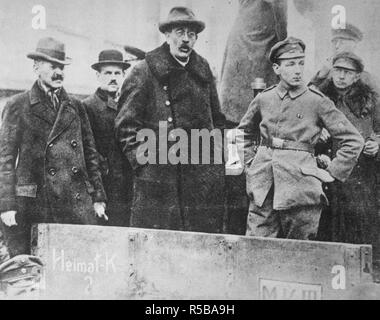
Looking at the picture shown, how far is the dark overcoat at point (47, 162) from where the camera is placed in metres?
5.58

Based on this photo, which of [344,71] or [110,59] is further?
[110,59]

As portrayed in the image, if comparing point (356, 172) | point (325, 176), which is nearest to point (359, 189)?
point (356, 172)

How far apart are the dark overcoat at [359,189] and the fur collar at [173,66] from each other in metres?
1.14

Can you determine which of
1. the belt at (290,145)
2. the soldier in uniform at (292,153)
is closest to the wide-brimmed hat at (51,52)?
the soldier in uniform at (292,153)

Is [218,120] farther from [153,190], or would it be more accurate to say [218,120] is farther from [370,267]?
[370,267]

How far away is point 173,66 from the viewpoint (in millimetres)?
5414

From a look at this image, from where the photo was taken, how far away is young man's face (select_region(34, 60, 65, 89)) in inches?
222

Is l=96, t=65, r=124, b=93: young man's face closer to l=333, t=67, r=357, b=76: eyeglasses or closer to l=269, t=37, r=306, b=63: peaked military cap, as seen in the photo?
l=269, t=37, r=306, b=63: peaked military cap

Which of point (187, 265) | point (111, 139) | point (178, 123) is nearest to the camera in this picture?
point (187, 265)

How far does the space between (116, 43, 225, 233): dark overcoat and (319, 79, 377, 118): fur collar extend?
1123mm

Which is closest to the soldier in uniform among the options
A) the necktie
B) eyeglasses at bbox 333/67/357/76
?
eyeglasses at bbox 333/67/357/76

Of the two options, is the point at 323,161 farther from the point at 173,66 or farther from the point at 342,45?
the point at 173,66

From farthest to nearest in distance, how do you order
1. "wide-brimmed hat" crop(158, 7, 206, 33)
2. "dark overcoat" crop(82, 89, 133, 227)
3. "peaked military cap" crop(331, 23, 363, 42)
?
"dark overcoat" crop(82, 89, 133, 227) → "wide-brimmed hat" crop(158, 7, 206, 33) → "peaked military cap" crop(331, 23, 363, 42)

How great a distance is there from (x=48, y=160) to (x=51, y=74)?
34.0 inches
